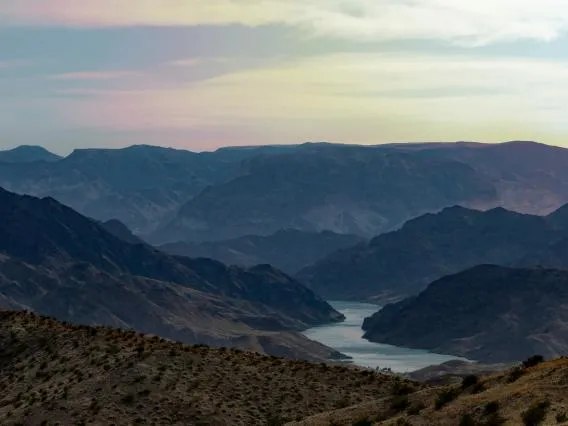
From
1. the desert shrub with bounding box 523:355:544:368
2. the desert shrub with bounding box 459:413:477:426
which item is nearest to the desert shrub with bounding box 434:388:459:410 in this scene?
the desert shrub with bounding box 459:413:477:426

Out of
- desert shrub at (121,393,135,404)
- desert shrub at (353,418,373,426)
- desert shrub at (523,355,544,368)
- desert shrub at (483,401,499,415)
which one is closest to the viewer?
desert shrub at (483,401,499,415)

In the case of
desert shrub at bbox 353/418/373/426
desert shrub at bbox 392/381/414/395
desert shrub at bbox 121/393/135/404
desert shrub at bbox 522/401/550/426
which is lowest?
desert shrub at bbox 121/393/135/404

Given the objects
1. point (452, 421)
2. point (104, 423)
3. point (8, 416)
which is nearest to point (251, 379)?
point (104, 423)

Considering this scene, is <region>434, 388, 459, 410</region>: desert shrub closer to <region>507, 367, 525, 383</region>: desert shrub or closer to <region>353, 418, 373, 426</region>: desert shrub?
<region>507, 367, 525, 383</region>: desert shrub

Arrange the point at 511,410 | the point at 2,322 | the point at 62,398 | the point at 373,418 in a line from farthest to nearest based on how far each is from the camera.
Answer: the point at 2,322 < the point at 62,398 < the point at 373,418 < the point at 511,410

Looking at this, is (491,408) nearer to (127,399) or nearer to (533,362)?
(533,362)

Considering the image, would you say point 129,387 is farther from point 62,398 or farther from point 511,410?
point 511,410

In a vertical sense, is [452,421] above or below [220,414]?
above

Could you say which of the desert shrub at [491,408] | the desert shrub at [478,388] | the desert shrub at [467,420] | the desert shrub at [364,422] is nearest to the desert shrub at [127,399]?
the desert shrub at [364,422]
